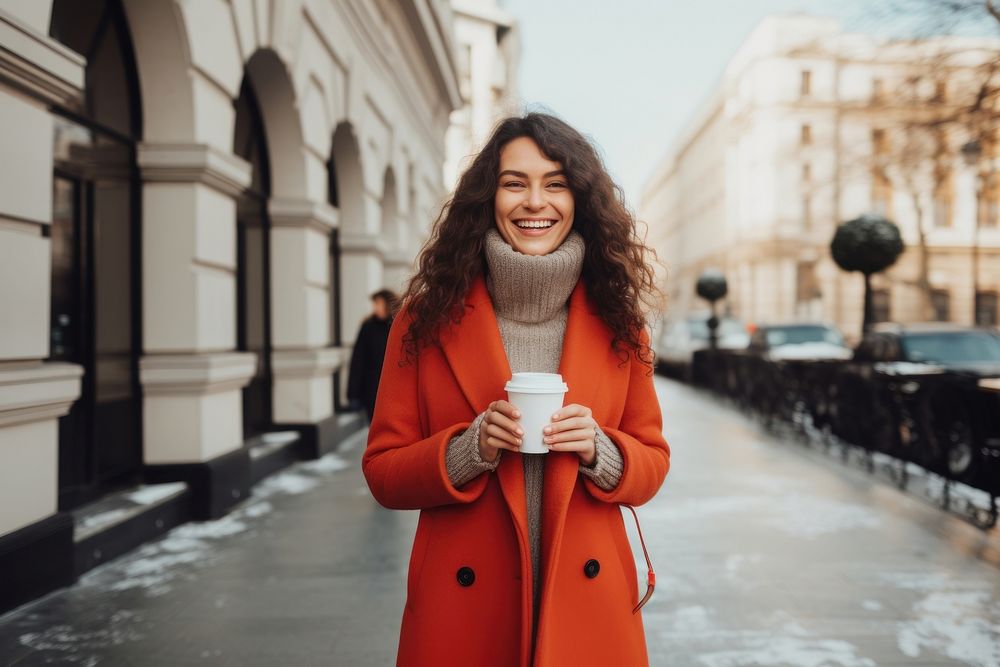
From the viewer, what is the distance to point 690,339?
74.2 ft

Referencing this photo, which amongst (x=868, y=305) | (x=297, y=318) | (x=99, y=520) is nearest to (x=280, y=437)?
(x=297, y=318)

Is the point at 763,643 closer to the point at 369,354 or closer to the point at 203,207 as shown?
the point at 369,354

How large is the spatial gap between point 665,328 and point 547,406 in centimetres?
2506

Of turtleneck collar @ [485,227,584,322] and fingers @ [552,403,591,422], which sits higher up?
turtleneck collar @ [485,227,584,322]

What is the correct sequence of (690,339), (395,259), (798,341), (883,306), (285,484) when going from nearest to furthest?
(285,484) → (395,259) → (798,341) → (690,339) → (883,306)

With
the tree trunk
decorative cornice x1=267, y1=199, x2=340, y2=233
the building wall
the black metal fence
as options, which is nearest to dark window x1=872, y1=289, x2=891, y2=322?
the tree trunk

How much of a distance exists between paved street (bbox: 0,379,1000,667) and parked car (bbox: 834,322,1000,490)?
0.54 metres

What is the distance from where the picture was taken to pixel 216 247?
6.24 metres

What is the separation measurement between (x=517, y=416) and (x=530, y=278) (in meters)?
0.38

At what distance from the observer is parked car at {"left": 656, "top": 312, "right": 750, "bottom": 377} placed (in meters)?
21.6

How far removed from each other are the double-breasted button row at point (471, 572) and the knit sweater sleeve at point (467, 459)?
198mm

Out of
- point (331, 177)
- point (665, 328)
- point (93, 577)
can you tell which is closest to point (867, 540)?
point (93, 577)

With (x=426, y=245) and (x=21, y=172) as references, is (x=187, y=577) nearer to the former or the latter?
(x=21, y=172)

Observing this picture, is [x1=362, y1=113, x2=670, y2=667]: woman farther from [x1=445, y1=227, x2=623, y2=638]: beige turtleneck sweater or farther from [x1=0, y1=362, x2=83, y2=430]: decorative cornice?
[x1=0, y1=362, x2=83, y2=430]: decorative cornice
